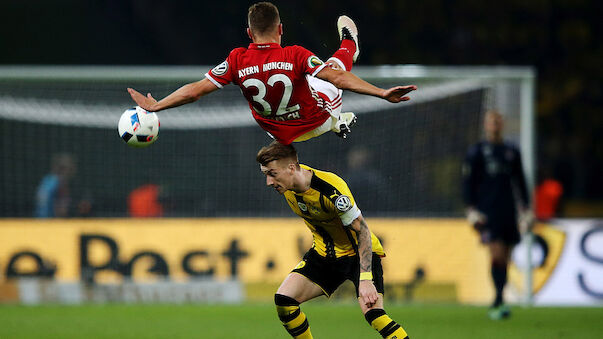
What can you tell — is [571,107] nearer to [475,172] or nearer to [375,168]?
[375,168]

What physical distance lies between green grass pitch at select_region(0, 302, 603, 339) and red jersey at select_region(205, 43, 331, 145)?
300 centimetres

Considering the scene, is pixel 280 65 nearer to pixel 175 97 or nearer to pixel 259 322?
pixel 175 97

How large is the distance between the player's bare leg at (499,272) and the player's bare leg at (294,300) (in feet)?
14.1

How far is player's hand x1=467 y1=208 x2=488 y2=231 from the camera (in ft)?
37.1

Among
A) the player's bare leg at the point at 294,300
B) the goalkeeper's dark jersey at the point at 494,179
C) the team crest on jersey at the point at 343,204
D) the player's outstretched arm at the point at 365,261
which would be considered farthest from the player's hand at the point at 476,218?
the team crest on jersey at the point at 343,204

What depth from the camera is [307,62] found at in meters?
7.20

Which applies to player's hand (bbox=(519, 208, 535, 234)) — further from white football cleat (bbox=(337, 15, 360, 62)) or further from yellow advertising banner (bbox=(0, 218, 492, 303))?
white football cleat (bbox=(337, 15, 360, 62))

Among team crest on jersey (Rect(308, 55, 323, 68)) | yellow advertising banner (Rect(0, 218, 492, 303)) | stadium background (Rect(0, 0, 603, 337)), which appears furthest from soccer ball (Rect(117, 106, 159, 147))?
yellow advertising banner (Rect(0, 218, 492, 303))

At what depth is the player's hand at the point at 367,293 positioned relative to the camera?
22.6 feet

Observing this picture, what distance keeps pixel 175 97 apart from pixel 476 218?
16.8 ft

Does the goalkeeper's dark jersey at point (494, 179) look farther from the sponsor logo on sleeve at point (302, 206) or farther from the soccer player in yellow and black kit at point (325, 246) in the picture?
the sponsor logo on sleeve at point (302, 206)

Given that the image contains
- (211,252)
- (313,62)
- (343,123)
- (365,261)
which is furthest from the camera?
(211,252)

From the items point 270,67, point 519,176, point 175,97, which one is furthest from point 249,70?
point 519,176

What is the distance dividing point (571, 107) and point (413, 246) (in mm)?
10014
